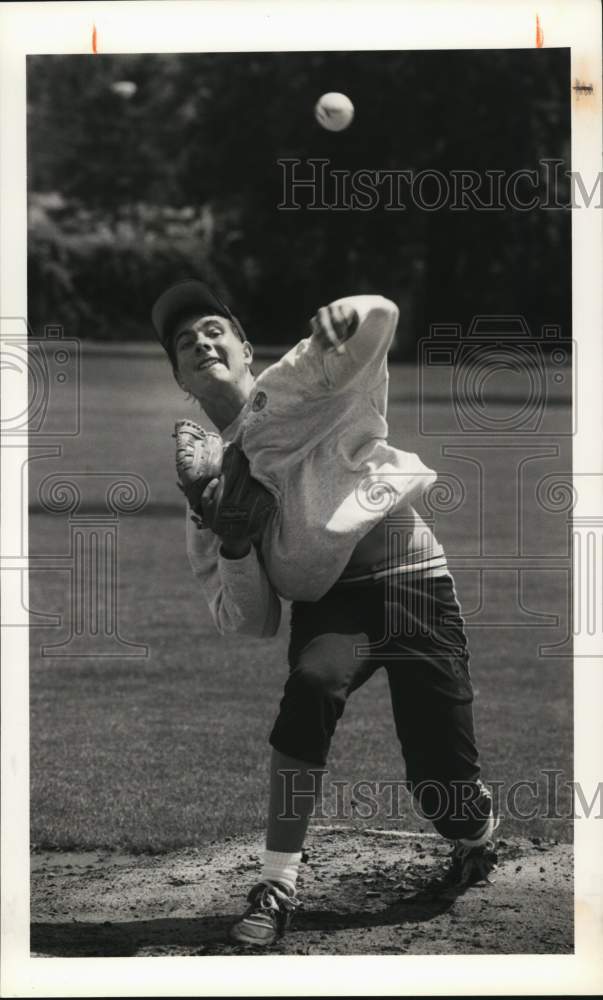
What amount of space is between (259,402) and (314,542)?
389 millimetres

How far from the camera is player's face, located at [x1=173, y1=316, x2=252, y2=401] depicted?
412 centimetres

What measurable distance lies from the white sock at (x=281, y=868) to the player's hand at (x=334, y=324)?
4.32ft

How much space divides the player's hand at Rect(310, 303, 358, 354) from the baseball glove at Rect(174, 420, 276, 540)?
1.36ft

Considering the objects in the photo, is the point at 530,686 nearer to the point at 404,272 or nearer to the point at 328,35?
the point at 328,35

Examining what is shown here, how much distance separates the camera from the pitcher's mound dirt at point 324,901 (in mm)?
4148

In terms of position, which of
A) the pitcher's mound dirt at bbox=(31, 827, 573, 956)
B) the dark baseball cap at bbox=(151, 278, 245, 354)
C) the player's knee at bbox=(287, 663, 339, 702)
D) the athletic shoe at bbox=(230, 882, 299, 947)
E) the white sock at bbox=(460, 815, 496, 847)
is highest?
the dark baseball cap at bbox=(151, 278, 245, 354)

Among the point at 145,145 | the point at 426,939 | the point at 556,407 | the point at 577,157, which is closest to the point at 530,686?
the point at 426,939

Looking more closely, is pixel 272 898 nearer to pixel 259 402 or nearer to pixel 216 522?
pixel 216 522

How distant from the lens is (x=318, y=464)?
402cm

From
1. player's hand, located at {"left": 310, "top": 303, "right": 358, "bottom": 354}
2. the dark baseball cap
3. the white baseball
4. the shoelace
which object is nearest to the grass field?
the shoelace

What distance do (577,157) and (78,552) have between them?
884 centimetres

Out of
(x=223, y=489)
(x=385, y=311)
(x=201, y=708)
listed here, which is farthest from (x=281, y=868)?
(x=201, y=708)

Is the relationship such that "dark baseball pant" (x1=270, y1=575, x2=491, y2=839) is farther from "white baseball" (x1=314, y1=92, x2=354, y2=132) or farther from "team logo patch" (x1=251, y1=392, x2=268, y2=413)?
"white baseball" (x1=314, y1=92, x2=354, y2=132)

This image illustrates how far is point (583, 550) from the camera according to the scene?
4.01m
